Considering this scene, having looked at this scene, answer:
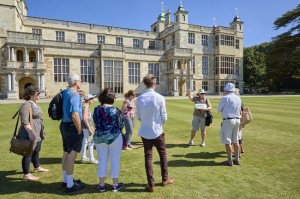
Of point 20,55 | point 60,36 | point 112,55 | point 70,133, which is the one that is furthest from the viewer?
point 60,36

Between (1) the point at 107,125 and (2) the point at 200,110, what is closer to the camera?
(1) the point at 107,125

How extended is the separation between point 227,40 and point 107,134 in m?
48.1

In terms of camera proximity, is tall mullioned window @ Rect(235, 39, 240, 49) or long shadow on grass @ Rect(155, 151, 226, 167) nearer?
long shadow on grass @ Rect(155, 151, 226, 167)

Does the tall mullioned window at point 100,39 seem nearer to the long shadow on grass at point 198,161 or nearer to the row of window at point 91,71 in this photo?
the row of window at point 91,71

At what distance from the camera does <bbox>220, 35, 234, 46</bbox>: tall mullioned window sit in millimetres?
47150

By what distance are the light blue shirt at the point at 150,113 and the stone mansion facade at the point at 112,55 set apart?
1229 inches

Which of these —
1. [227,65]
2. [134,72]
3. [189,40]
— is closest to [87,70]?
[134,72]

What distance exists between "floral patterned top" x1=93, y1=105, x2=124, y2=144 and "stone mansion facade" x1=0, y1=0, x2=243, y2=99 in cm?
3096

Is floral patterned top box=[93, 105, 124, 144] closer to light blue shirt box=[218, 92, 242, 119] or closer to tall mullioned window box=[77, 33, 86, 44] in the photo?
light blue shirt box=[218, 92, 242, 119]

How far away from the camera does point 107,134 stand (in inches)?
175

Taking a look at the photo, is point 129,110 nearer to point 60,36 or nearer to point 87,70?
point 87,70

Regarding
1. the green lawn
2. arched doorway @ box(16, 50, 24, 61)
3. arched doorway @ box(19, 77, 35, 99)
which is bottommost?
the green lawn

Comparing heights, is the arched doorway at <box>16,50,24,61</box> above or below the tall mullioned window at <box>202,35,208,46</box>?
below

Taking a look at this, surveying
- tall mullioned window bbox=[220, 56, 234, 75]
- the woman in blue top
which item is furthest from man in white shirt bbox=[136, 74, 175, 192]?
tall mullioned window bbox=[220, 56, 234, 75]
